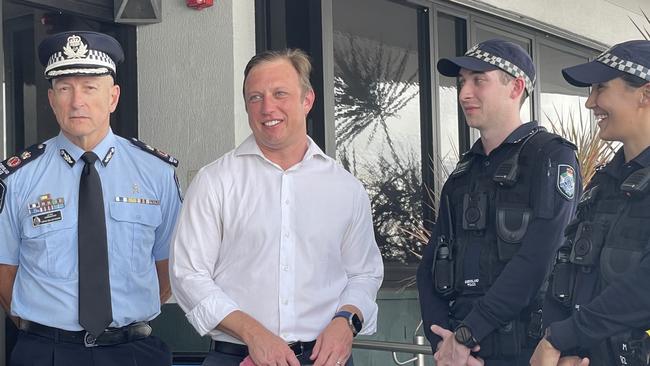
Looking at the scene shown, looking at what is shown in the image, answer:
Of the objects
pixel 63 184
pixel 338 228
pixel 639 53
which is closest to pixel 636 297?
pixel 639 53

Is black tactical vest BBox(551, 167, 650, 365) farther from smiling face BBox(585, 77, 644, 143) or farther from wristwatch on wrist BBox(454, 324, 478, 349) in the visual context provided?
wristwatch on wrist BBox(454, 324, 478, 349)

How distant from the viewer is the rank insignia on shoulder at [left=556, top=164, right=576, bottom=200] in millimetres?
2674

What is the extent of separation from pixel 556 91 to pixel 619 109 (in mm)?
4700

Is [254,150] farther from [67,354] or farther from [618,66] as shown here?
[618,66]

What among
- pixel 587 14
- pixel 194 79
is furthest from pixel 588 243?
pixel 587 14

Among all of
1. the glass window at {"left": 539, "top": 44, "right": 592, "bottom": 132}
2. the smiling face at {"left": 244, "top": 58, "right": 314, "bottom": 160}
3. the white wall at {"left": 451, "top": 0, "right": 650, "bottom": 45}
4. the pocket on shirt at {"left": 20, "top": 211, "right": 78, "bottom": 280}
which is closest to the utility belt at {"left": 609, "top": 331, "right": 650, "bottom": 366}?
the smiling face at {"left": 244, "top": 58, "right": 314, "bottom": 160}

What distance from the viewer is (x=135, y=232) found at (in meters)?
2.96

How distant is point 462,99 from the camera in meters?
2.87

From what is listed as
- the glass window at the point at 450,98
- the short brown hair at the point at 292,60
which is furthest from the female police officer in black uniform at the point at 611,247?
the glass window at the point at 450,98

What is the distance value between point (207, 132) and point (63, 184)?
138 cm

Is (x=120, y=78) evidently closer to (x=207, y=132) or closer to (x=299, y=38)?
(x=207, y=132)

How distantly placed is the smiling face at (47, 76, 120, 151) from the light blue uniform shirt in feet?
0.19

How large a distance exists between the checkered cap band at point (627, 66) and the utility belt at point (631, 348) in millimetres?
632

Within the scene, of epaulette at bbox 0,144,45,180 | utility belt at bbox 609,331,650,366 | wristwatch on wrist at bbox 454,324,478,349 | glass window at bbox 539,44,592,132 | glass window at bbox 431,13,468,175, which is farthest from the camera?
glass window at bbox 539,44,592,132
